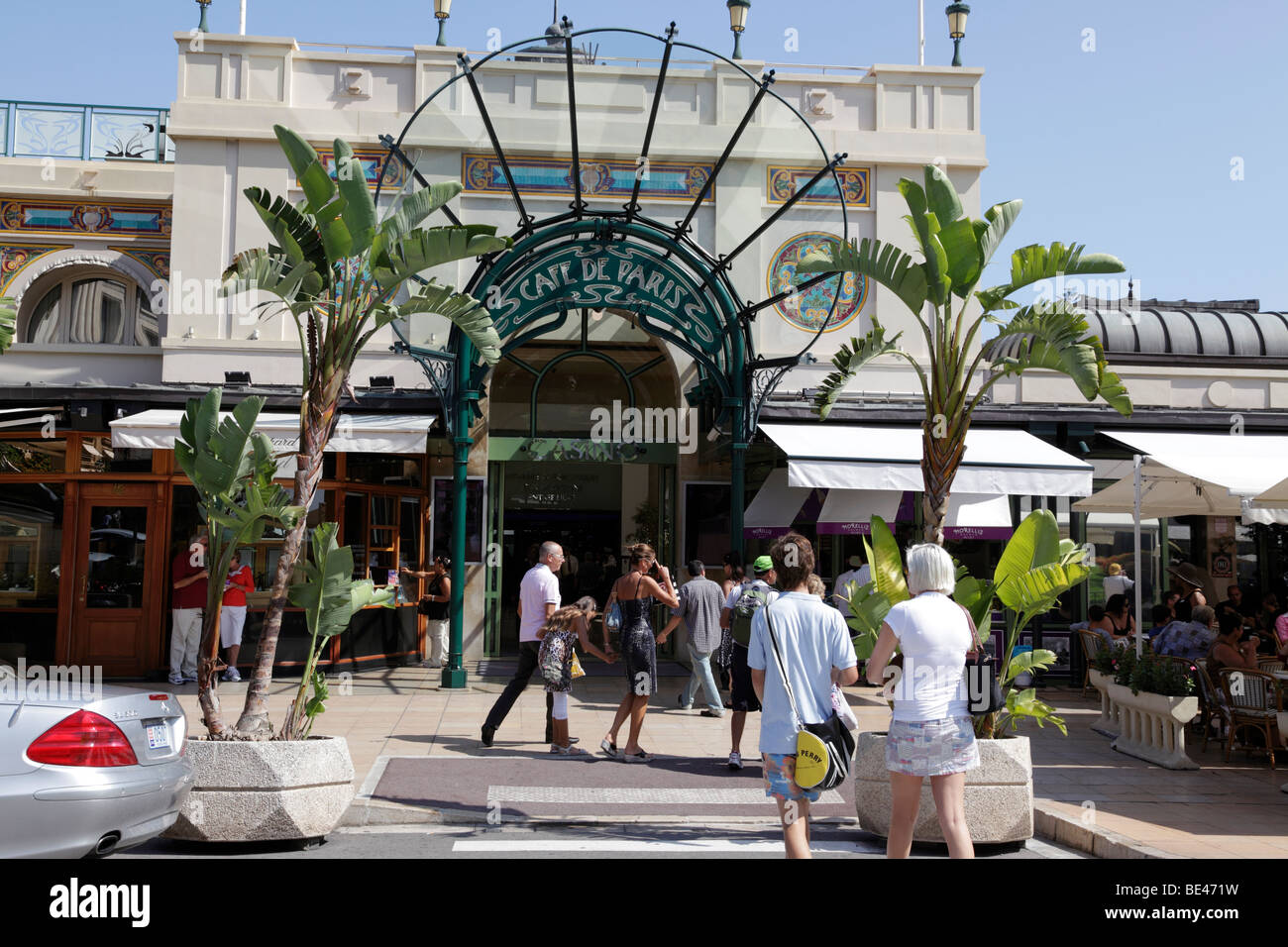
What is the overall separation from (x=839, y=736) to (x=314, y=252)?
16.1 ft

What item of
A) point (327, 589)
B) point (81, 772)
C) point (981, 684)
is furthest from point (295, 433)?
point (981, 684)

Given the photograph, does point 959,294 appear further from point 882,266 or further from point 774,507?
point 774,507

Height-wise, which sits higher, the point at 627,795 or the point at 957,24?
the point at 957,24

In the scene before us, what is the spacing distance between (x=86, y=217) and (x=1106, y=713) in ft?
48.2

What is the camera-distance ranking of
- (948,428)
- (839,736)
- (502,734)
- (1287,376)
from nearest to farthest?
(839,736) < (948,428) < (502,734) < (1287,376)

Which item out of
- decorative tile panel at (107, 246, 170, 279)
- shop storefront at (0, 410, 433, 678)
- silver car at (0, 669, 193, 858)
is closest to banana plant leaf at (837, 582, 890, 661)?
silver car at (0, 669, 193, 858)

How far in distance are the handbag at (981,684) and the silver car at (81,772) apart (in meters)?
4.25

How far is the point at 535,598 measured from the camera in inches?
389

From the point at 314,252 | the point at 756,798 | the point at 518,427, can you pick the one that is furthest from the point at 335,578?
A: the point at 518,427

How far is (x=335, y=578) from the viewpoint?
7602mm

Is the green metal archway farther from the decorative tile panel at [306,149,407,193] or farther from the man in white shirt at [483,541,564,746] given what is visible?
the man in white shirt at [483,541,564,746]

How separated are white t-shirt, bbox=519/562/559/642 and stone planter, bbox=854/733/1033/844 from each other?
358 cm

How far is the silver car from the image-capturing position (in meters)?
5.22

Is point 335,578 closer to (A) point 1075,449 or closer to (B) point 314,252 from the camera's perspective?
(B) point 314,252
